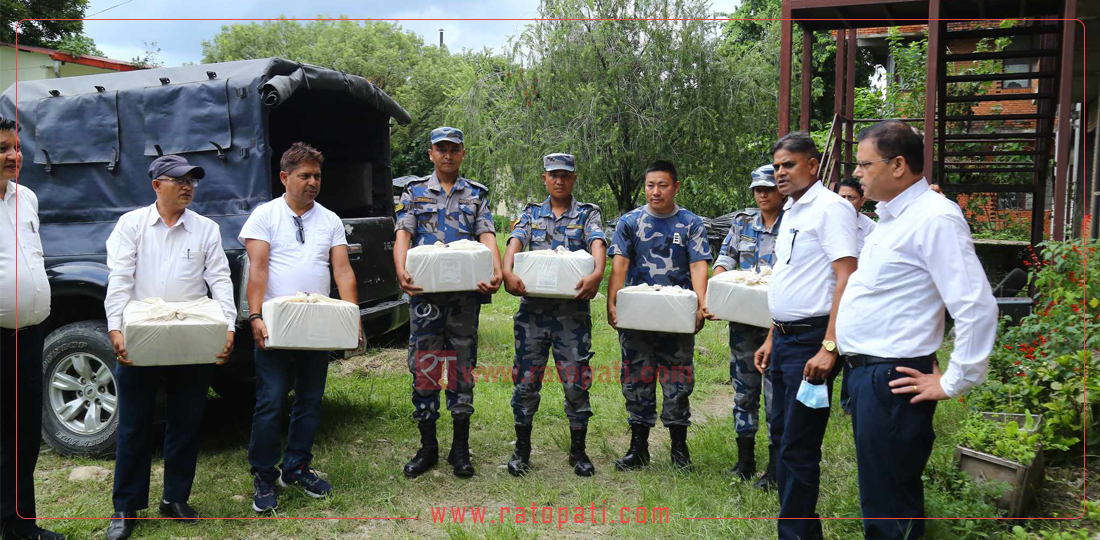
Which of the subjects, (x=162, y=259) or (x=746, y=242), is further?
(x=746, y=242)

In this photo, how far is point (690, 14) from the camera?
1245 centimetres

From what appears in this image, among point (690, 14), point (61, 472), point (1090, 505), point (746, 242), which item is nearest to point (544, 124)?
point (690, 14)

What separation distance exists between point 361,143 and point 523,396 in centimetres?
286

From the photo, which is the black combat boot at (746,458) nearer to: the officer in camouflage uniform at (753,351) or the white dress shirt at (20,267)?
the officer in camouflage uniform at (753,351)

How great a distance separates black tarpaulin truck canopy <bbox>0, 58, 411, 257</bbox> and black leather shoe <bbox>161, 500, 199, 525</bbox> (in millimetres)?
1425

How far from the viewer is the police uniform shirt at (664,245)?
434 centimetres

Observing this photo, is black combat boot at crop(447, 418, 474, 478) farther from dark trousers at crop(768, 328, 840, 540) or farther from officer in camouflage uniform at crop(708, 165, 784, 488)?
dark trousers at crop(768, 328, 840, 540)

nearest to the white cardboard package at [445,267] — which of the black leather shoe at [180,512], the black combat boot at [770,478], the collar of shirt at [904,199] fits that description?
the black leather shoe at [180,512]

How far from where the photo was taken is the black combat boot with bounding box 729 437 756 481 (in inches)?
164

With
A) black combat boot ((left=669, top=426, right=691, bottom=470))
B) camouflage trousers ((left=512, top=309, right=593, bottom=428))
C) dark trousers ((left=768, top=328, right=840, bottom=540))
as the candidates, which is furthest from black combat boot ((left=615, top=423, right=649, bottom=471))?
dark trousers ((left=768, top=328, right=840, bottom=540))

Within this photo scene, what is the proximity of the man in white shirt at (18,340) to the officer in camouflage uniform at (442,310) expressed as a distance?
1720mm

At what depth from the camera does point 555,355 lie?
4.40 meters

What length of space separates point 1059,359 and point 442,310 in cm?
326

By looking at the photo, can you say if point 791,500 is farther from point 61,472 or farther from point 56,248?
point 56,248
